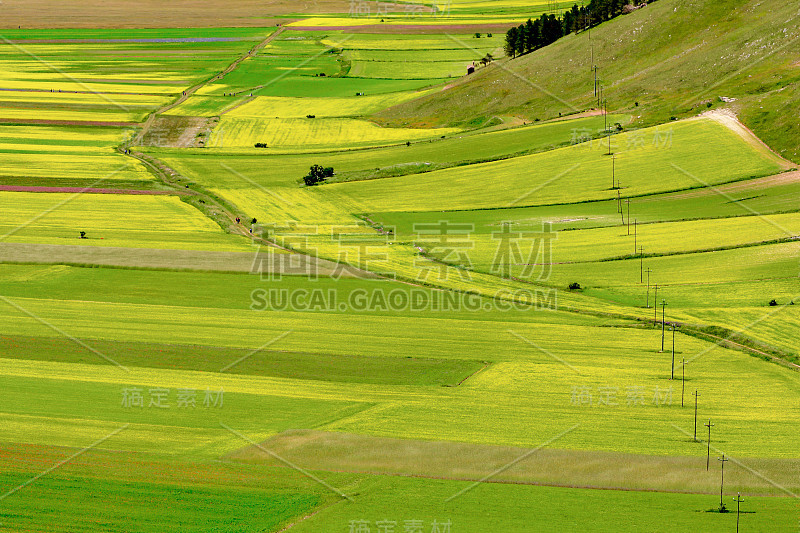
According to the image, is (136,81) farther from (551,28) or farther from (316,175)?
(316,175)

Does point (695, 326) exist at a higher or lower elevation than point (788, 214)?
lower

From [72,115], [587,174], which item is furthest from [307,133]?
[587,174]

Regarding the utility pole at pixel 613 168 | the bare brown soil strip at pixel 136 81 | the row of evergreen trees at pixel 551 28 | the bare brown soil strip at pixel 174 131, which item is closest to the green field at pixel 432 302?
the utility pole at pixel 613 168

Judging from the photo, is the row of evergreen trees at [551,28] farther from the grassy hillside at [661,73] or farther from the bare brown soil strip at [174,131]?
the bare brown soil strip at [174,131]

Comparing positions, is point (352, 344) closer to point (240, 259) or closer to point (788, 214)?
point (240, 259)

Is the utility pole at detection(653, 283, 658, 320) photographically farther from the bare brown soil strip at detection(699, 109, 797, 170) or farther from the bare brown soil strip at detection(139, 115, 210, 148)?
the bare brown soil strip at detection(139, 115, 210, 148)

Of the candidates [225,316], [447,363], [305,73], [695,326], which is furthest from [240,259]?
[305,73]
